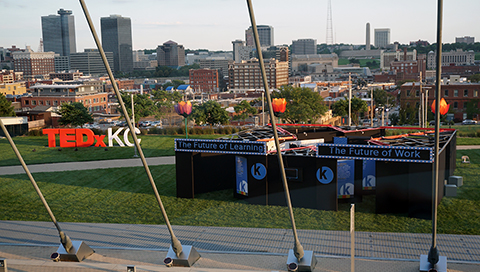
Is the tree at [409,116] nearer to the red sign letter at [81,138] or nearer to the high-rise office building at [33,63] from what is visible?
the red sign letter at [81,138]

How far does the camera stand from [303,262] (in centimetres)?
1327

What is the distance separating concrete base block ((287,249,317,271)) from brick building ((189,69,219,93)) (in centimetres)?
17905

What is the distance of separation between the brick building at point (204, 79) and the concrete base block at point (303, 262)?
179 m

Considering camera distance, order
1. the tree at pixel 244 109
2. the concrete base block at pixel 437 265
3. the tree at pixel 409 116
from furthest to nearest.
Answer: the tree at pixel 409 116 → the tree at pixel 244 109 → the concrete base block at pixel 437 265

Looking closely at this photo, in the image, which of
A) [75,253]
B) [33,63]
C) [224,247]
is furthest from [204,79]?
[75,253]

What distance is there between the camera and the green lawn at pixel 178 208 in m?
17.6

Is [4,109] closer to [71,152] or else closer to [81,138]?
[81,138]

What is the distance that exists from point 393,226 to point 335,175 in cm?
288

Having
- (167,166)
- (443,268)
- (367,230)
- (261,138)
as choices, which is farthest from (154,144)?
(443,268)

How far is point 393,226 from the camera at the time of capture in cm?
1717

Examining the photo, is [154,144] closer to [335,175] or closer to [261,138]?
[261,138]

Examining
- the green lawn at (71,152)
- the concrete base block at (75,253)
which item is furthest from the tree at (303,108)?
the concrete base block at (75,253)

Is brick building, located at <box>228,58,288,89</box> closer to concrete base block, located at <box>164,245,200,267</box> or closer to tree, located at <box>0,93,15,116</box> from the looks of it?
tree, located at <box>0,93,15,116</box>

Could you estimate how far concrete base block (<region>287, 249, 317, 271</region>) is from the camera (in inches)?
519
